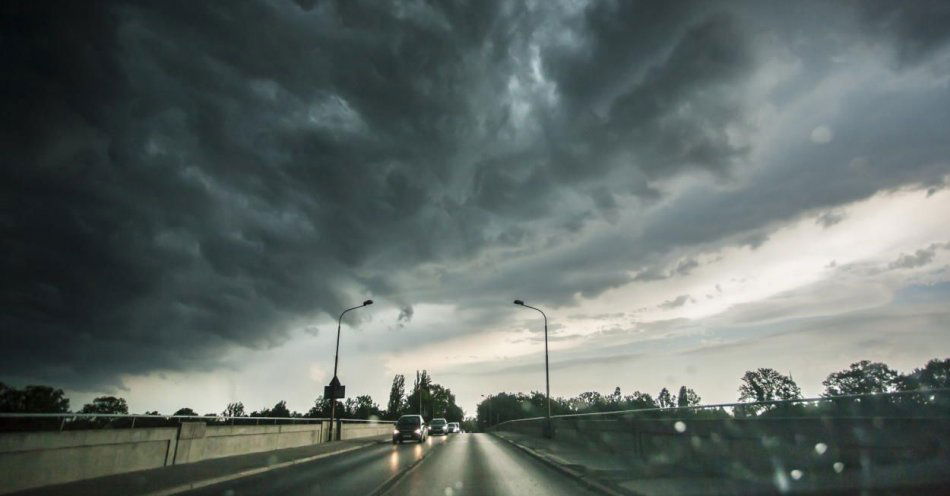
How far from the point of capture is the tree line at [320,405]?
54.7 metres

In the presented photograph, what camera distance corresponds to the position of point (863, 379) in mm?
86062

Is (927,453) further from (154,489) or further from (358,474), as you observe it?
(154,489)

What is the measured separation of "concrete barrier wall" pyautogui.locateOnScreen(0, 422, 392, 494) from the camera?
9891 millimetres

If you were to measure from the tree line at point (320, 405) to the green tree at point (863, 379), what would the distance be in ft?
257

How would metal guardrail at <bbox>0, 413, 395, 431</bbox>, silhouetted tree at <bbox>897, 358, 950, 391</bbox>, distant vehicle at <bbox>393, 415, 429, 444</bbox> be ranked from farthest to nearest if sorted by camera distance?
silhouetted tree at <bbox>897, 358, 950, 391</bbox>
distant vehicle at <bbox>393, 415, 429, 444</bbox>
metal guardrail at <bbox>0, 413, 395, 431</bbox>

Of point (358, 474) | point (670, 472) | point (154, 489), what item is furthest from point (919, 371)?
point (154, 489)

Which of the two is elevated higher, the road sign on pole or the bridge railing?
the road sign on pole

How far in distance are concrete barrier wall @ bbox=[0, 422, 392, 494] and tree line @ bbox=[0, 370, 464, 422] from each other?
117 cm

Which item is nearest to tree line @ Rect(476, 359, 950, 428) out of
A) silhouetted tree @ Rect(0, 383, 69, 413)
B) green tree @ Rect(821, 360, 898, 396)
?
green tree @ Rect(821, 360, 898, 396)

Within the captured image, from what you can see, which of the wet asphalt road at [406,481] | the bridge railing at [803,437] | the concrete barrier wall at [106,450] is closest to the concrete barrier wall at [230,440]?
the concrete barrier wall at [106,450]

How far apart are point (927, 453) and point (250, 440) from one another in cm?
2176

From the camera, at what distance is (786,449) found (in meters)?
9.78

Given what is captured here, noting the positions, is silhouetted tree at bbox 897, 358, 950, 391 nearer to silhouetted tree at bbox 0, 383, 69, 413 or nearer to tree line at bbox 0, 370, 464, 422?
tree line at bbox 0, 370, 464, 422

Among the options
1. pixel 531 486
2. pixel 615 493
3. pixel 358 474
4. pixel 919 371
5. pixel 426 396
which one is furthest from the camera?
pixel 426 396
